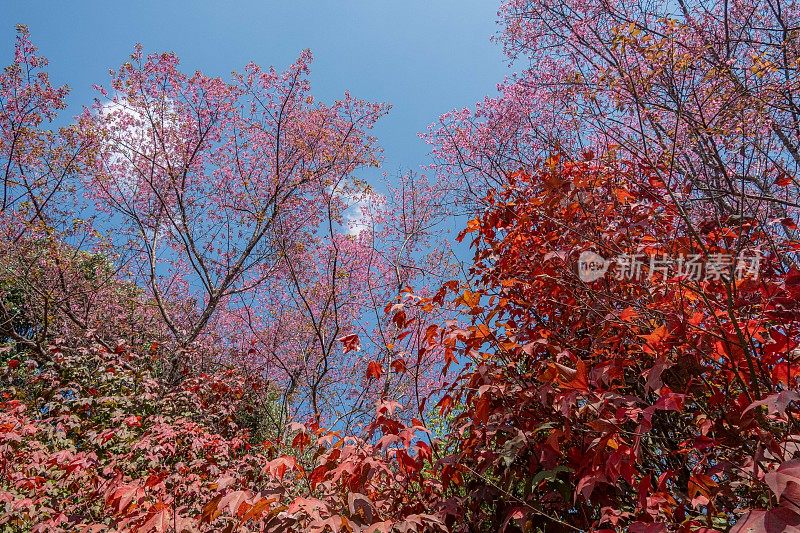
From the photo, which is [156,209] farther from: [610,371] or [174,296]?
[610,371]

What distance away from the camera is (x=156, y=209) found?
10.2 metres

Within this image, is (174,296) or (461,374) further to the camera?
(174,296)

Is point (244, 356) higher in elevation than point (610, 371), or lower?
higher

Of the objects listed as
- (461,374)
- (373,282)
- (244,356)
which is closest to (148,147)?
(244,356)

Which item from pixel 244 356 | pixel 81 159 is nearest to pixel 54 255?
pixel 81 159

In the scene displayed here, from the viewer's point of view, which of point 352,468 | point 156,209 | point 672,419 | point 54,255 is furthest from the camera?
point 156,209

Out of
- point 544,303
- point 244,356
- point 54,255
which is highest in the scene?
point 54,255

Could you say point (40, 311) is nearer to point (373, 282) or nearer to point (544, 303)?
point (373, 282)

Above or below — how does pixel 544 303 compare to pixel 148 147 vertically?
below

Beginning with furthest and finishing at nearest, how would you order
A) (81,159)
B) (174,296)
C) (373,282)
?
(174,296) → (373,282) → (81,159)

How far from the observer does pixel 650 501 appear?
5.66ft

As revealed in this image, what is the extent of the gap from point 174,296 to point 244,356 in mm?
3400

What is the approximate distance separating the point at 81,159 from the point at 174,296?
437cm

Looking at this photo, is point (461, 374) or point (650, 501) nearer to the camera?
point (650, 501)
